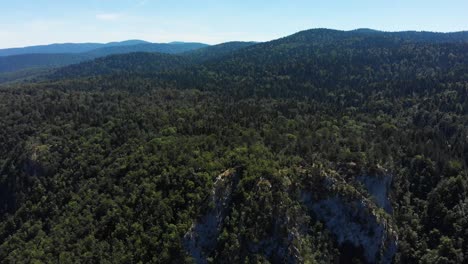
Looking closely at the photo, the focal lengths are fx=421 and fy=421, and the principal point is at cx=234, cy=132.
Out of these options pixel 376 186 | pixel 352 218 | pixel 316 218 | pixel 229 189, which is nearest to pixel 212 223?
pixel 229 189

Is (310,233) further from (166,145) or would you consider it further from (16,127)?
(16,127)

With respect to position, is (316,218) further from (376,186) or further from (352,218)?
(376,186)

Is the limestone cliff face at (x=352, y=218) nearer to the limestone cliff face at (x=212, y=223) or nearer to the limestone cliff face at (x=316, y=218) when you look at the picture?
the limestone cliff face at (x=316, y=218)

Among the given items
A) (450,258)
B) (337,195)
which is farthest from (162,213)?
(450,258)

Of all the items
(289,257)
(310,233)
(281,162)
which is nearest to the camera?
(289,257)

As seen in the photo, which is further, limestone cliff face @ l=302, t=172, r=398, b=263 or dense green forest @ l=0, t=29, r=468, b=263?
limestone cliff face @ l=302, t=172, r=398, b=263

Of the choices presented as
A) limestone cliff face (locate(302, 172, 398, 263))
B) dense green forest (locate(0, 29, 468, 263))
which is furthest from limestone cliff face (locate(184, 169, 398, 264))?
dense green forest (locate(0, 29, 468, 263))

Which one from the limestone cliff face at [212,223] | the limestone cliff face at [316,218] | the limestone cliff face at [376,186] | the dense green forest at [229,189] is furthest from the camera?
the limestone cliff face at [376,186]

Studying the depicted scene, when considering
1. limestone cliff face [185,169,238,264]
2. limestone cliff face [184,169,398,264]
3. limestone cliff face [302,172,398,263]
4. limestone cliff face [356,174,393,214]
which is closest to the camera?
limestone cliff face [185,169,238,264]

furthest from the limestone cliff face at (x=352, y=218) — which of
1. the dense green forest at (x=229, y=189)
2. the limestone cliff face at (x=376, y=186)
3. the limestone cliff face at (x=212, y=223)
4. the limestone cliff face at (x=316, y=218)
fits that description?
the limestone cliff face at (x=212, y=223)

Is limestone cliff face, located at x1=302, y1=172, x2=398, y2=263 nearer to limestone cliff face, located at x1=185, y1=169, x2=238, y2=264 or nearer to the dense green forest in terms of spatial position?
the dense green forest

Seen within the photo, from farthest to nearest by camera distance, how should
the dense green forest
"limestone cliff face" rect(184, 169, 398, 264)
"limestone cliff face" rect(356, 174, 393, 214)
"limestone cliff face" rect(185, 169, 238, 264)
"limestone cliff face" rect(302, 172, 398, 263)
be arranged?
"limestone cliff face" rect(356, 174, 393, 214) → "limestone cliff face" rect(302, 172, 398, 263) → the dense green forest → "limestone cliff face" rect(184, 169, 398, 264) → "limestone cliff face" rect(185, 169, 238, 264)
